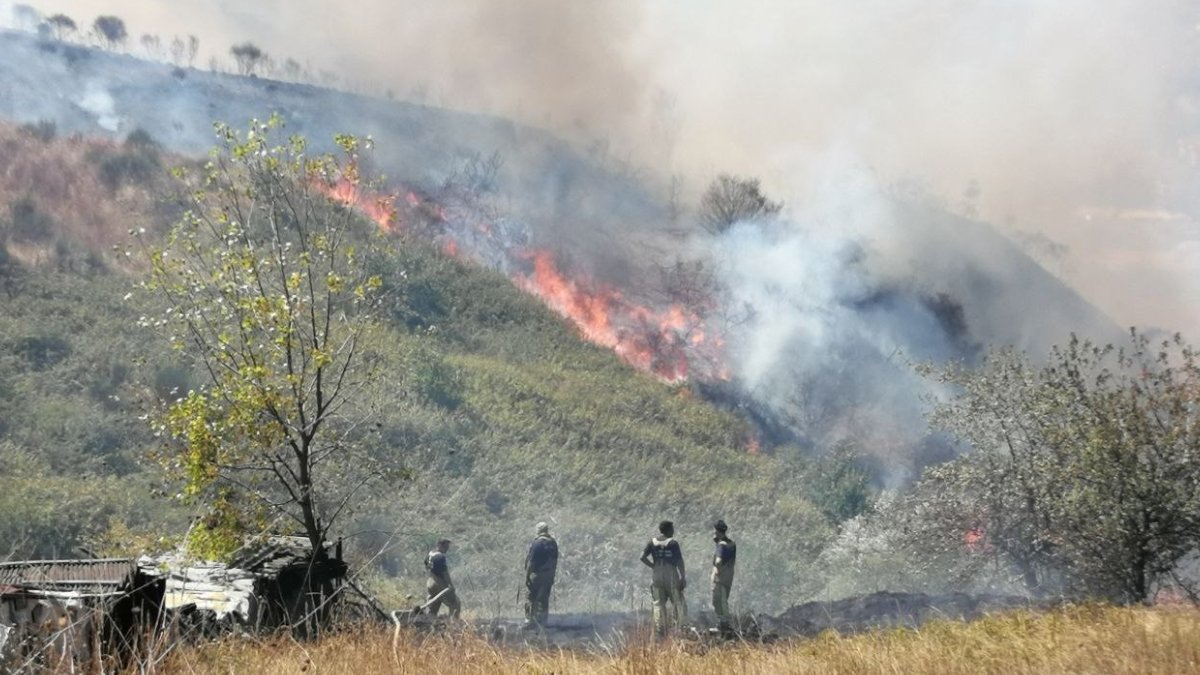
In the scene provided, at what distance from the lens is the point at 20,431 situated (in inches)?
1180

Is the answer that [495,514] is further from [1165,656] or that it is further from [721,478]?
[1165,656]

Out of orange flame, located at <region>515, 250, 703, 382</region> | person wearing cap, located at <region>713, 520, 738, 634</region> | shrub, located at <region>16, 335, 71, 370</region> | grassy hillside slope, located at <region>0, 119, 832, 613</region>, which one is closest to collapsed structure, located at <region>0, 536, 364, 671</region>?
grassy hillside slope, located at <region>0, 119, 832, 613</region>

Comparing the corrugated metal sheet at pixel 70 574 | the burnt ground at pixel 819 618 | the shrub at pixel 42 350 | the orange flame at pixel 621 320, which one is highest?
the orange flame at pixel 621 320

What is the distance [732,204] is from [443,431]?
99.1 ft

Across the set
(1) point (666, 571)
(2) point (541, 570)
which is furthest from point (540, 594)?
(1) point (666, 571)

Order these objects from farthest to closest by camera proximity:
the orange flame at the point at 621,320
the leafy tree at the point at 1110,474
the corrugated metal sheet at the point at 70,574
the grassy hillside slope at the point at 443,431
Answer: the orange flame at the point at 621,320, the grassy hillside slope at the point at 443,431, the leafy tree at the point at 1110,474, the corrugated metal sheet at the point at 70,574

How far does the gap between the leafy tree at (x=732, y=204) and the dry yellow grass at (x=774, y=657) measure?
51661 millimetres

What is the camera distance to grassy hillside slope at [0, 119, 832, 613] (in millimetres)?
25828

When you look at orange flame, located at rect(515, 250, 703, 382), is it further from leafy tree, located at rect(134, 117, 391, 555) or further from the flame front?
leafy tree, located at rect(134, 117, 391, 555)

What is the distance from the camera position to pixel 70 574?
900 centimetres

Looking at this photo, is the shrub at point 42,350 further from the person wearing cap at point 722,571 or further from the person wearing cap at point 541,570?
the person wearing cap at point 722,571

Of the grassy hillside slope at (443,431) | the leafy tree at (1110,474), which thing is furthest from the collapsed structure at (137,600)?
the leafy tree at (1110,474)

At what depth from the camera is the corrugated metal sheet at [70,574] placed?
859 cm

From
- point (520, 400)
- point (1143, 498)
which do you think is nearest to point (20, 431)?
point (520, 400)
